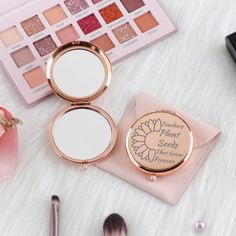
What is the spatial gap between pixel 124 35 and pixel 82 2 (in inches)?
3.3

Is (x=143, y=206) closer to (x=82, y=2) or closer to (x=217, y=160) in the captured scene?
(x=217, y=160)

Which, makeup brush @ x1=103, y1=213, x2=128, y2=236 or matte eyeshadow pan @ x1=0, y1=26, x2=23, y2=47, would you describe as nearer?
makeup brush @ x1=103, y1=213, x2=128, y2=236

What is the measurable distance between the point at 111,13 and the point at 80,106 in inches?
6.3

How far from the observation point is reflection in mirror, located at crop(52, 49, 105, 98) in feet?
3.13

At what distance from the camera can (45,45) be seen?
39.3 inches

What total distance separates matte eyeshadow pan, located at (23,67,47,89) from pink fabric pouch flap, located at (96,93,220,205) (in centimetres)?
13

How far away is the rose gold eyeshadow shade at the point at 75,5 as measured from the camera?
101 cm

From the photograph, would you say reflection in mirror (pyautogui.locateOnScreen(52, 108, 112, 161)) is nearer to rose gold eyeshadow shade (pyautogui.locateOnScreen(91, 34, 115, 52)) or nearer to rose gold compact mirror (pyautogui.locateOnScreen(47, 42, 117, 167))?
rose gold compact mirror (pyautogui.locateOnScreen(47, 42, 117, 167))

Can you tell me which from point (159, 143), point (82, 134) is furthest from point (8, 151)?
point (159, 143)

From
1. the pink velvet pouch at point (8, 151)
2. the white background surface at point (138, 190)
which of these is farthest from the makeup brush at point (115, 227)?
the pink velvet pouch at point (8, 151)

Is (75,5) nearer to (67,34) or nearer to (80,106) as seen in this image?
(67,34)

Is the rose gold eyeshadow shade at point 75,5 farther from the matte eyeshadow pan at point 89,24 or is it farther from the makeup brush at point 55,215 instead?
the makeup brush at point 55,215

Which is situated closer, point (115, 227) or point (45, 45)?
point (115, 227)

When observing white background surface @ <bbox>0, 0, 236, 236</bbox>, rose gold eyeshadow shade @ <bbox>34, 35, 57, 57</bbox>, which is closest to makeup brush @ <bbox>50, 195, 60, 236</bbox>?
white background surface @ <bbox>0, 0, 236, 236</bbox>
